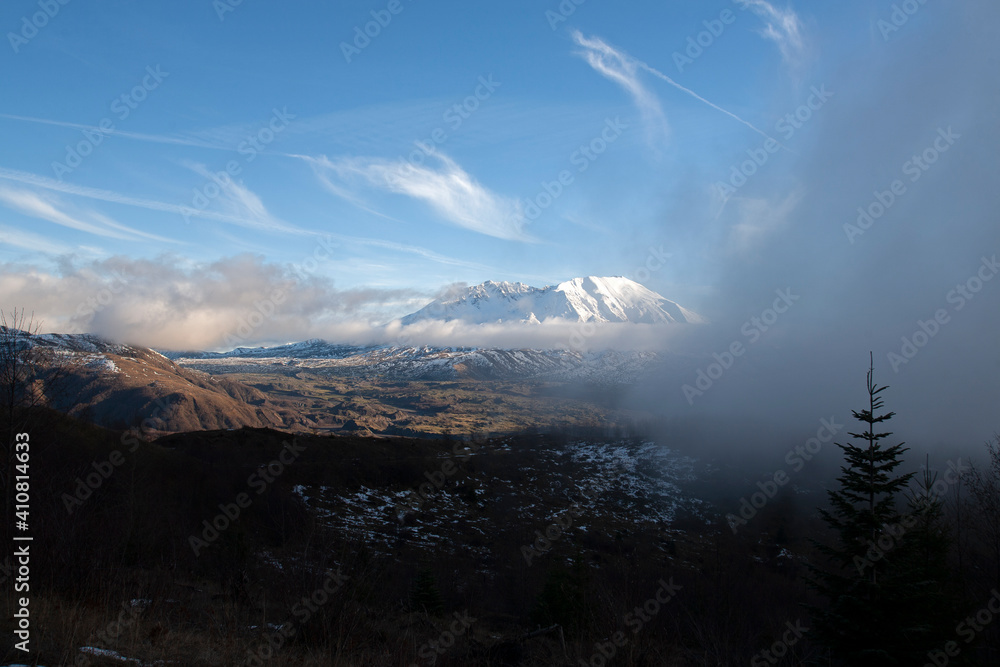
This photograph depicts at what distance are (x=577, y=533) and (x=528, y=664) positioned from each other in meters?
79.5

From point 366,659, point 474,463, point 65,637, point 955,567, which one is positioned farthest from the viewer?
point 474,463

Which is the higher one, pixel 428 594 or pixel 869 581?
pixel 869 581

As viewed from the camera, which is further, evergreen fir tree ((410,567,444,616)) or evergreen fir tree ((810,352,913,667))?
evergreen fir tree ((410,567,444,616))

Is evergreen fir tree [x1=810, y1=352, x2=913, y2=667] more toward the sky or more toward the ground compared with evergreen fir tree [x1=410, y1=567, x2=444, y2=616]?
more toward the sky

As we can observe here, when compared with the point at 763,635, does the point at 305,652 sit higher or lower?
higher

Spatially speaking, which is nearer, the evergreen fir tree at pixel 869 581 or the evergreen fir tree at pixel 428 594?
the evergreen fir tree at pixel 869 581

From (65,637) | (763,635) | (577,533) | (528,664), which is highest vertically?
(65,637)

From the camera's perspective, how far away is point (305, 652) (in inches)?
382

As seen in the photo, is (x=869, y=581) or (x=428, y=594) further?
(x=428, y=594)

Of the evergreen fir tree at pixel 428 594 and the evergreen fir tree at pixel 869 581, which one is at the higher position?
the evergreen fir tree at pixel 869 581

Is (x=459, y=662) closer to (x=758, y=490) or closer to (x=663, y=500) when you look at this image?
(x=663, y=500)

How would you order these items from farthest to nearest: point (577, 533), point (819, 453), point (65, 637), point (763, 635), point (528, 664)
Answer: point (819, 453), point (577, 533), point (763, 635), point (528, 664), point (65, 637)

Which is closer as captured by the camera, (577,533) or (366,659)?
(366,659)

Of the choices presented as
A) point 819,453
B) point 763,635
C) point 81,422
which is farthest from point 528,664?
point 819,453
